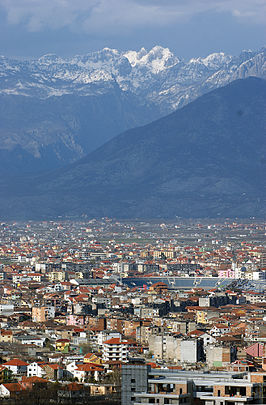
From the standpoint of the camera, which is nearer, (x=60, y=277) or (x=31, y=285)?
(x=31, y=285)

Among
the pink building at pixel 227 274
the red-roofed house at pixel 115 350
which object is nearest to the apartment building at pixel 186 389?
the red-roofed house at pixel 115 350

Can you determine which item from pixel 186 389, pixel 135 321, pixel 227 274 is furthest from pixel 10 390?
pixel 227 274

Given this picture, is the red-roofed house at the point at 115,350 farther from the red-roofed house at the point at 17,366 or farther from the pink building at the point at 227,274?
the pink building at the point at 227,274

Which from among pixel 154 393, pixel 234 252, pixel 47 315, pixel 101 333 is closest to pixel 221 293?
pixel 47 315

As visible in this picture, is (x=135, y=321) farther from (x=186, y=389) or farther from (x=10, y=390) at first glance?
(x=186, y=389)

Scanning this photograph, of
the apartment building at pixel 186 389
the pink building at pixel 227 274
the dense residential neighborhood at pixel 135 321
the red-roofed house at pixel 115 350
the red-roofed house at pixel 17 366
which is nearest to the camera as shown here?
the apartment building at pixel 186 389

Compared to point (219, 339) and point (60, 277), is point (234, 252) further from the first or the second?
point (219, 339)

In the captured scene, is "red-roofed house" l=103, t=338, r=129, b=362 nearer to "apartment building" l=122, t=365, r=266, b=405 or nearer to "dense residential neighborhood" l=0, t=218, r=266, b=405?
"dense residential neighborhood" l=0, t=218, r=266, b=405

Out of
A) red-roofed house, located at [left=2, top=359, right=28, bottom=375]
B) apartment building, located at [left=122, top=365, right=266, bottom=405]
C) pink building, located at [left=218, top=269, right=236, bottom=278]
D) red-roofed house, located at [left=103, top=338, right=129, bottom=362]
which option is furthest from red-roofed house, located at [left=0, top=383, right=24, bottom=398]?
pink building, located at [left=218, top=269, right=236, bottom=278]
